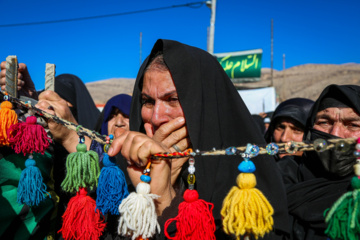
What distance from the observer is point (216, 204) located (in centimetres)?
153

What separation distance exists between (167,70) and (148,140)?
0.65 m

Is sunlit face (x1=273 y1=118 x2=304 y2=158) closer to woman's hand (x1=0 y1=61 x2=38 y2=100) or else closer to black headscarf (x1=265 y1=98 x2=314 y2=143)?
black headscarf (x1=265 y1=98 x2=314 y2=143)

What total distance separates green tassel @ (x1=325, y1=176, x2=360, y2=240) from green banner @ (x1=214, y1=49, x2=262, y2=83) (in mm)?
14712

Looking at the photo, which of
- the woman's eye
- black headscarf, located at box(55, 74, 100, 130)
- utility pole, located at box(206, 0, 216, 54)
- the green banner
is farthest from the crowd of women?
the green banner

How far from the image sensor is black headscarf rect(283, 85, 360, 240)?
1647 mm

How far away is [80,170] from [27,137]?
1.31 feet

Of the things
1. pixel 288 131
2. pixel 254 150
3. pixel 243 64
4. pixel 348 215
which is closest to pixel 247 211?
pixel 254 150

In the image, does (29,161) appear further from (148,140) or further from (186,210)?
(186,210)

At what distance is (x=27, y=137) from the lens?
1647mm

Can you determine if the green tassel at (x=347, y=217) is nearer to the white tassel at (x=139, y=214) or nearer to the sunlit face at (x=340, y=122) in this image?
the white tassel at (x=139, y=214)

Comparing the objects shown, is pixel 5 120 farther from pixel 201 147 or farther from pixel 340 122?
pixel 340 122

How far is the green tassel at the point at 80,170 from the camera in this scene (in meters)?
1.56

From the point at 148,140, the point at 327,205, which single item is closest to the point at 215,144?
the point at 148,140

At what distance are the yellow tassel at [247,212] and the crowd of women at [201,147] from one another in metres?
0.21
